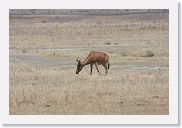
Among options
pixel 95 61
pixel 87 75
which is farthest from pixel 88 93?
pixel 95 61

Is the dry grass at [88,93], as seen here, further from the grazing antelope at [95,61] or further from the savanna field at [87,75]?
the grazing antelope at [95,61]

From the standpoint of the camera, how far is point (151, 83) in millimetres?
15320

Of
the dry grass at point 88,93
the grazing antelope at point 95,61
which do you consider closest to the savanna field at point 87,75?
the dry grass at point 88,93

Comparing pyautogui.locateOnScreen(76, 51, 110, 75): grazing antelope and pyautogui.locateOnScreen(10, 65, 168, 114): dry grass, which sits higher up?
pyautogui.locateOnScreen(76, 51, 110, 75): grazing antelope

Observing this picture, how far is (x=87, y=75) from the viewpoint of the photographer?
1666cm

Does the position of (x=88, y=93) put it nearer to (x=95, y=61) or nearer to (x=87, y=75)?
(x=87, y=75)

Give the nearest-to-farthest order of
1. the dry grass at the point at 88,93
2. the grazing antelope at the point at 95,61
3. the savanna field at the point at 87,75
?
the dry grass at the point at 88,93, the savanna field at the point at 87,75, the grazing antelope at the point at 95,61

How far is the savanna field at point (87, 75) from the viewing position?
558 inches

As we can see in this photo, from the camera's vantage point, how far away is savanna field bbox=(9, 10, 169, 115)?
14180mm

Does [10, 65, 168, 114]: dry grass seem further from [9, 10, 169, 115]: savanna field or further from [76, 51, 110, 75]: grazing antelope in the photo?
[76, 51, 110, 75]: grazing antelope

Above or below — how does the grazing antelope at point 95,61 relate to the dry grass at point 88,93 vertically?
above

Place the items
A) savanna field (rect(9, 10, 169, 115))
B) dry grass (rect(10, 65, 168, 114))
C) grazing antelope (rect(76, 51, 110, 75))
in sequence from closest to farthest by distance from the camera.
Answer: dry grass (rect(10, 65, 168, 114)) < savanna field (rect(9, 10, 169, 115)) < grazing antelope (rect(76, 51, 110, 75))

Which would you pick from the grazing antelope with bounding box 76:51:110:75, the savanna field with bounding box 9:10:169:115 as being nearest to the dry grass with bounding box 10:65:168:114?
the savanna field with bounding box 9:10:169:115
